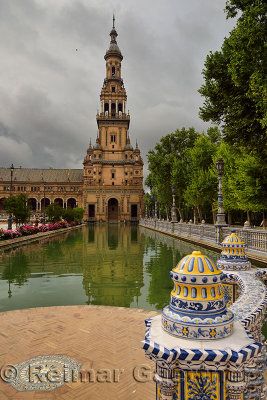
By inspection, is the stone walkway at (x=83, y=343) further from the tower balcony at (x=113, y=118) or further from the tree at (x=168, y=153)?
the tower balcony at (x=113, y=118)

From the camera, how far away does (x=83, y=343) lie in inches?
173

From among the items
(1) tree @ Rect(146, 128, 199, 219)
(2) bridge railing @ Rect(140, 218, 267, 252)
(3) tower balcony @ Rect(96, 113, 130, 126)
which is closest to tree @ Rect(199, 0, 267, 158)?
(2) bridge railing @ Rect(140, 218, 267, 252)

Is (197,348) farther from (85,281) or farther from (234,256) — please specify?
(85,281)

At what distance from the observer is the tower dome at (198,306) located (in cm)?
181

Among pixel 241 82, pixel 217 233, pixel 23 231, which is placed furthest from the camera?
pixel 23 231

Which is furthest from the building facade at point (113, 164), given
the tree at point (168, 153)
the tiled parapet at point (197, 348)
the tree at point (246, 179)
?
the tiled parapet at point (197, 348)

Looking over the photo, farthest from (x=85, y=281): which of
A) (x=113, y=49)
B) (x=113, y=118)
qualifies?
(x=113, y=49)

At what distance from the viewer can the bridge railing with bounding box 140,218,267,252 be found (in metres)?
12.3

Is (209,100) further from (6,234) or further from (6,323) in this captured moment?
Result: (6,234)

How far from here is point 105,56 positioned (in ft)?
256

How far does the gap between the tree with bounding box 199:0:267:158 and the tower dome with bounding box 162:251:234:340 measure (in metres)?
10.4

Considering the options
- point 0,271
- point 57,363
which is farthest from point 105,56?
point 57,363

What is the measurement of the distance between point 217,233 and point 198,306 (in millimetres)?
15909

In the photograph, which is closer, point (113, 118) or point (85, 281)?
point (85, 281)
